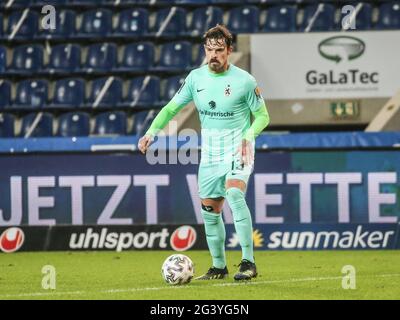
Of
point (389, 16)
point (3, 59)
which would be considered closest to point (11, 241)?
point (3, 59)

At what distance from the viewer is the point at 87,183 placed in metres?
13.3

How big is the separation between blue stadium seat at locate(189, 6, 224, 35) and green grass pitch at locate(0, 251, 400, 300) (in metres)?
5.92

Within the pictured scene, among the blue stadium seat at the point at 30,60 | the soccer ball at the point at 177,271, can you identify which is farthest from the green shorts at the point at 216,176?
the blue stadium seat at the point at 30,60

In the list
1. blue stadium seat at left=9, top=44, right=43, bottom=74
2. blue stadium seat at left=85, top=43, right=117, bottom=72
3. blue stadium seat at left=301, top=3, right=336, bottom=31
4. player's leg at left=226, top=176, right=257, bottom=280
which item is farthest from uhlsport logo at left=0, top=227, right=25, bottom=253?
blue stadium seat at left=301, top=3, right=336, bottom=31

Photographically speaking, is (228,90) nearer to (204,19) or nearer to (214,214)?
(214,214)

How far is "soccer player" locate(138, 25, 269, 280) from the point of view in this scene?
906 centimetres

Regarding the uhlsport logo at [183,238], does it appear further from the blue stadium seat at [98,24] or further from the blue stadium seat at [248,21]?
the blue stadium seat at [98,24]

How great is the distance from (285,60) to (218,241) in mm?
8195

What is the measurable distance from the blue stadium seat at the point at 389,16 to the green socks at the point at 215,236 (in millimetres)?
9069

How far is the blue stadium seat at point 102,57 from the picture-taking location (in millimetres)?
17906

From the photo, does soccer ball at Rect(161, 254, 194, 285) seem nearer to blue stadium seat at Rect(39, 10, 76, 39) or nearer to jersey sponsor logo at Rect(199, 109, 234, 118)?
jersey sponsor logo at Rect(199, 109, 234, 118)

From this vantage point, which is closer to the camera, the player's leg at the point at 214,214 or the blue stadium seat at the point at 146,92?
the player's leg at the point at 214,214
